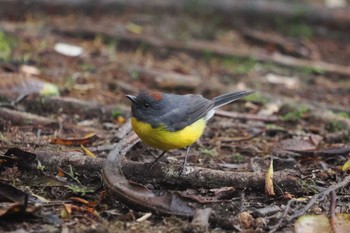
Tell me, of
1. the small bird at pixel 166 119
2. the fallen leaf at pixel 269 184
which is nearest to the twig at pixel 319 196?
the fallen leaf at pixel 269 184

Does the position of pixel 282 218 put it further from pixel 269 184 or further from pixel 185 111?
pixel 185 111

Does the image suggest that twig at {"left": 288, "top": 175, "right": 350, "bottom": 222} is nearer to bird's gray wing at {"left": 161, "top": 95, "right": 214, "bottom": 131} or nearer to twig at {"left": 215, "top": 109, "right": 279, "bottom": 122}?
bird's gray wing at {"left": 161, "top": 95, "right": 214, "bottom": 131}

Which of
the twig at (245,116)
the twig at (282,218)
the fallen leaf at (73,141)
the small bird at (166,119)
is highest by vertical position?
the small bird at (166,119)

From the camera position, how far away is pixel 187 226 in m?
3.75

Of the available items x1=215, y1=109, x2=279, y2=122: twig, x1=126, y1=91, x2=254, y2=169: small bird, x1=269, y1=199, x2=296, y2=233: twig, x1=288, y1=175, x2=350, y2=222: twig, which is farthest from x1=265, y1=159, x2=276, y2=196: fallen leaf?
x1=215, y1=109, x2=279, y2=122: twig

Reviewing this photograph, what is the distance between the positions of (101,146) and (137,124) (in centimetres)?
57

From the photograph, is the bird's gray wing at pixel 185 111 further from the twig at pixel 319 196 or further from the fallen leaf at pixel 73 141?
the twig at pixel 319 196

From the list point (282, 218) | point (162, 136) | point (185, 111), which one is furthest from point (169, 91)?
point (282, 218)

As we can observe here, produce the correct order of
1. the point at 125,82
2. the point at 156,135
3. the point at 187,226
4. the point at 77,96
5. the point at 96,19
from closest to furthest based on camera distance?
the point at 187,226 < the point at 156,135 < the point at 77,96 < the point at 125,82 < the point at 96,19

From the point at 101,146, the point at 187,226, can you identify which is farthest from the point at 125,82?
the point at 187,226

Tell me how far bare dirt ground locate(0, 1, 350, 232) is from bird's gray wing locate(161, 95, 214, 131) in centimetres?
36

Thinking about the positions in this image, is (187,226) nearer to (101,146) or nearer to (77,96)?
(101,146)

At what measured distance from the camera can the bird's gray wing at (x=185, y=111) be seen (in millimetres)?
5023

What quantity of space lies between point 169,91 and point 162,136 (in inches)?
99.7
